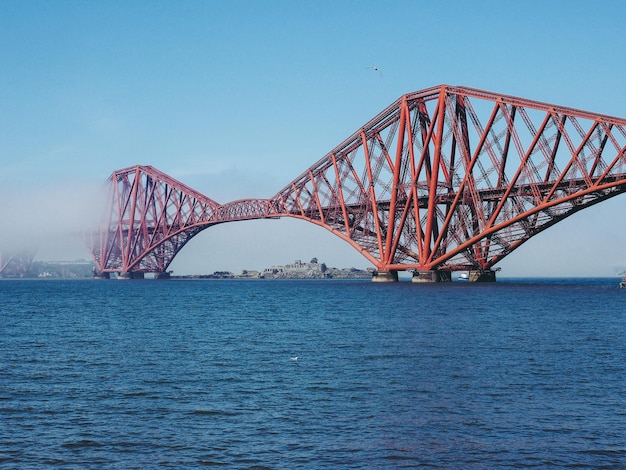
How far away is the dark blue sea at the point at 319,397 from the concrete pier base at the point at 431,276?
53150 mm

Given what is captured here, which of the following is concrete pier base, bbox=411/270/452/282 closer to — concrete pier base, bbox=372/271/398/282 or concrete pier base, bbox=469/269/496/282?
concrete pier base, bbox=469/269/496/282

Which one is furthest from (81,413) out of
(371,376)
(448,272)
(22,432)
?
(448,272)

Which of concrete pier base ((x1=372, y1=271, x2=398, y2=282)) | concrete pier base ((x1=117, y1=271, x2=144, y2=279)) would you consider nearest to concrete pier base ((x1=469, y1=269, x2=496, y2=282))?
concrete pier base ((x1=372, y1=271, x2=398, y2=282))

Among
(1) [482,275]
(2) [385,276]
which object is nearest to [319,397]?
(2) [385,276]

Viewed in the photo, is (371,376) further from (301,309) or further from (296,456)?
(301,309)

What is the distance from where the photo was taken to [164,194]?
182 meters

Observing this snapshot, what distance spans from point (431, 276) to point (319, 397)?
76221 mm

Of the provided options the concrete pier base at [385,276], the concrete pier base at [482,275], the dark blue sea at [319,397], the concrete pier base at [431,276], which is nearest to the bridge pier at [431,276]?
the concrete pier base at [431,276]

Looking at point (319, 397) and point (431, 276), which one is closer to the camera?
point (319, 397)

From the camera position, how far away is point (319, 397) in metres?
23.4

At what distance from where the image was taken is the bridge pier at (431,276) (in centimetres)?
9806

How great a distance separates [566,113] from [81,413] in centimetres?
6697

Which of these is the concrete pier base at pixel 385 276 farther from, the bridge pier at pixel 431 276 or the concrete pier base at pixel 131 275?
the concrete pier base at pixel 131 275

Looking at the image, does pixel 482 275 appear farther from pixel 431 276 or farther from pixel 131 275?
pixel 131 275
